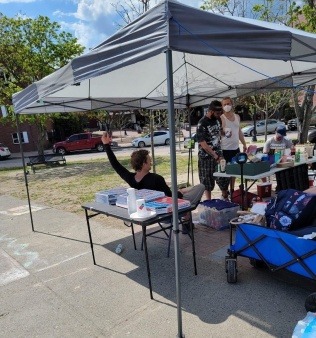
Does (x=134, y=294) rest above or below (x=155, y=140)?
below

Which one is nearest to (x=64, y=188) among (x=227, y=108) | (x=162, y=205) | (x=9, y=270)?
(x=9, y=270)

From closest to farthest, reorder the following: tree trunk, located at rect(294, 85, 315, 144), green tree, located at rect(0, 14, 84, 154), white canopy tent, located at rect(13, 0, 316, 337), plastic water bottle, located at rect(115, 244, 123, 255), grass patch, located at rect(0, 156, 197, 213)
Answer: white canopy tent, located at rect(13, 0, 316, 337), plastic water bottle, located at rect(115, 244, 123, 255), grass patch, located at rect(0, 156, 197, 213), tree trunk, located at rect(294, 85, 315, 144), green tree, located at rect(0, 14, 84, 154)

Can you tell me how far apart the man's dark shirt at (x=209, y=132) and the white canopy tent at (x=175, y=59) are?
96 centimetres

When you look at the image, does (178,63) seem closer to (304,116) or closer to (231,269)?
(231,269)

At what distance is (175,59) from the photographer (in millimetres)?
4945

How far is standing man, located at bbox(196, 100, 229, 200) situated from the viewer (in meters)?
4.89

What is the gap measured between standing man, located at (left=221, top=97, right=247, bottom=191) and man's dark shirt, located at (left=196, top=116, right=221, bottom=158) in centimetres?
17

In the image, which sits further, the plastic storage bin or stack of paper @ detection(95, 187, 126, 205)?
the plastic storage bin

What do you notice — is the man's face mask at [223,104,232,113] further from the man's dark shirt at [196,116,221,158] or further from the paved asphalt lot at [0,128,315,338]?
the paved asphalt lot at [0,128,315,338]

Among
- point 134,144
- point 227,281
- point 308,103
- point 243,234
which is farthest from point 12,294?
point 134,144

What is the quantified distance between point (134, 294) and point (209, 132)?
2.83m

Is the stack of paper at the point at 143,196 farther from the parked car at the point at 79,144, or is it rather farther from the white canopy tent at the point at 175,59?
the parked car at the point at 79,144

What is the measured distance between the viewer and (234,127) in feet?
17.1

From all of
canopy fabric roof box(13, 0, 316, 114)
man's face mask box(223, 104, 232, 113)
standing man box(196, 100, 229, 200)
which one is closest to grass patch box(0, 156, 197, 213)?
canopy fabric roof box(13, 0, 316, 114)
